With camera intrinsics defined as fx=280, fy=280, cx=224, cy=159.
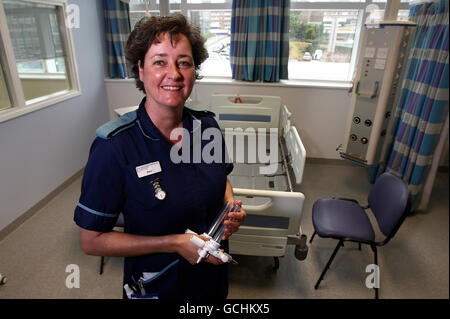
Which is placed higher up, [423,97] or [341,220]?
[423,97]

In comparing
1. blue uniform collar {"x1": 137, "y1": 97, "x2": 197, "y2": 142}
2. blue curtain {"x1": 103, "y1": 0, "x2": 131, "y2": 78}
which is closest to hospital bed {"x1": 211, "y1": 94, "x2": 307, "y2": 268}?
blue uniform collar {"x1": 137, "y1": 97, "x2": 197, "y2": 142}

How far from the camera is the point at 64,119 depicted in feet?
10.1

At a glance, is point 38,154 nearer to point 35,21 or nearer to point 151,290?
point 35,21

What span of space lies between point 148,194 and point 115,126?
238 millimetres

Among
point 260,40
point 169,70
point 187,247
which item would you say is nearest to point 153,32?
point 169,70

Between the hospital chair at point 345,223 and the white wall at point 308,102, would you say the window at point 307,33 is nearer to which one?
the white wall at point 308,102

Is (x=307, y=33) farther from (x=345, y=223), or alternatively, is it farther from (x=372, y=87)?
(x=345, y=223)

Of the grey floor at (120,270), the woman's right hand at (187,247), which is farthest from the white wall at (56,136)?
the woman's right hand at (187,247)

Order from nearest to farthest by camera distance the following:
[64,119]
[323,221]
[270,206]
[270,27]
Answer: [270,206]
[323,221]
[64,119]
[270,27]

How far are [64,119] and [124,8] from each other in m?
1.61

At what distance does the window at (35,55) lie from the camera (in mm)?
2355

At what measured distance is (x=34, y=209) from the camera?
2717mm

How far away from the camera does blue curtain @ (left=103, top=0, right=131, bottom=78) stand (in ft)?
11.5
